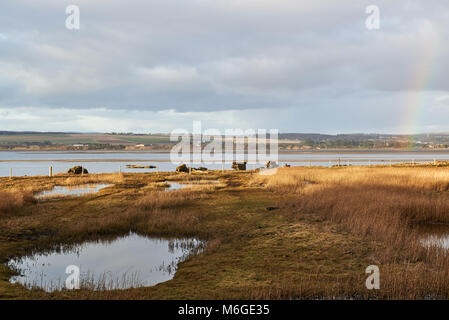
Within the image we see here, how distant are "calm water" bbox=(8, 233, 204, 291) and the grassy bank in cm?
63

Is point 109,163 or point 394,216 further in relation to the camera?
point 109,163

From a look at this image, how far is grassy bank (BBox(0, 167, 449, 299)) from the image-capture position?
8.77 m

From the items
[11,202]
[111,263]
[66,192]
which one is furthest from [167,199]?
[66,192]

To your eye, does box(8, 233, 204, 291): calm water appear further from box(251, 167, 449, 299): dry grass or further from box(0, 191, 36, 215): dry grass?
box(0, 191, 36, 215): dry grass

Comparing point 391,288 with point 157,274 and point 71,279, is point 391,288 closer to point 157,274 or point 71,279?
point 157,274

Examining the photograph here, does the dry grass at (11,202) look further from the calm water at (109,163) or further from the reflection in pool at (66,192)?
the calm water at (109,163)

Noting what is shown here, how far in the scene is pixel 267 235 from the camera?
582 inches

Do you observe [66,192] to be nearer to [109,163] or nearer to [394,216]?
[394,216]

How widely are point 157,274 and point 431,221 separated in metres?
14.1

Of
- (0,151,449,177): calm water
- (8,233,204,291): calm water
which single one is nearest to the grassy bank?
(8,233,204,291): calm water

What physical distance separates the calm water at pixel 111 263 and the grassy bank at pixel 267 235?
24.7 inches

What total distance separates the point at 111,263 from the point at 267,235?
20.0 feet
